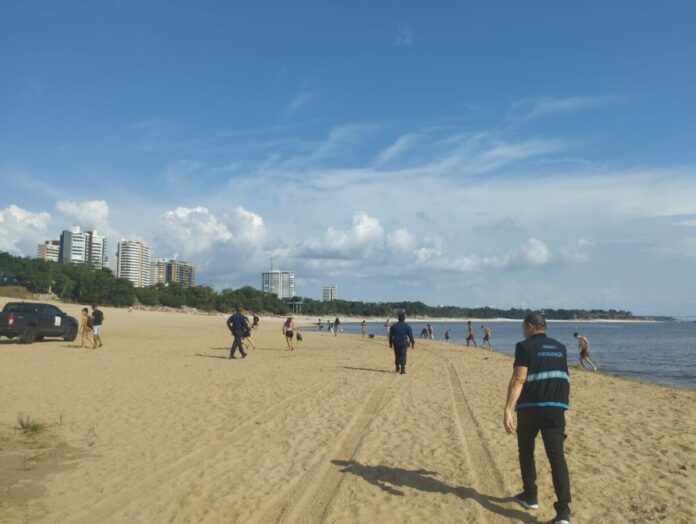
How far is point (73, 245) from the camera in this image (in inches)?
6663

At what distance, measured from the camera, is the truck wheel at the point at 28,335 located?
22.4m

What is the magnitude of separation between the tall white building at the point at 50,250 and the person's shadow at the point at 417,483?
183 m

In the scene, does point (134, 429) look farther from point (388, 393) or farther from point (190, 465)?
point (388, 393)

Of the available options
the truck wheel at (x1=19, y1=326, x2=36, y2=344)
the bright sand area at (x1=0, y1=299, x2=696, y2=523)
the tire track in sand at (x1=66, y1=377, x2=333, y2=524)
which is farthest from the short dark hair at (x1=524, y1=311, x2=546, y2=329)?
the truck wheel at (x1=19, y1=326, x2=36, y2=344)

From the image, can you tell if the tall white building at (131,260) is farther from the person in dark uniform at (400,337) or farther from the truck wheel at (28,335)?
the person in dark uniform at (400,337)

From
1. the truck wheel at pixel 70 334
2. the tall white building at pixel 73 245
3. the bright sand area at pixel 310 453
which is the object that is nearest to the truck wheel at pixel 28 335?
the truck wheel at pixel 70 334

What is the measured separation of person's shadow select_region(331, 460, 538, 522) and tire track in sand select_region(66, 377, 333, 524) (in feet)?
5.95

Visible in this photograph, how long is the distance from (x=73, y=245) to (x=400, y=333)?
583 ft

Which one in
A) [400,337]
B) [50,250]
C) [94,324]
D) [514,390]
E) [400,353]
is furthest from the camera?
[50,250]

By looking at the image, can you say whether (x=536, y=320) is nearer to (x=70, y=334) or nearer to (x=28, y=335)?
(x=28, y=335)

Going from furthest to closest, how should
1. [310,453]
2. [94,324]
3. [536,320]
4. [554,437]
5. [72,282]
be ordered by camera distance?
[72,282], [94,324], [310,453], [536,320], [554,437]

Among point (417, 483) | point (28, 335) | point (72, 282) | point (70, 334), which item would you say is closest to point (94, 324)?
point (28, 335)

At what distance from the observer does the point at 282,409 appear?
10.3 m

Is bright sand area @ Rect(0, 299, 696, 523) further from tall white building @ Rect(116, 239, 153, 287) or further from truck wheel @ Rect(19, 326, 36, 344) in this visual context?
tall white building @ Rect(116, 239, 153, 287)
